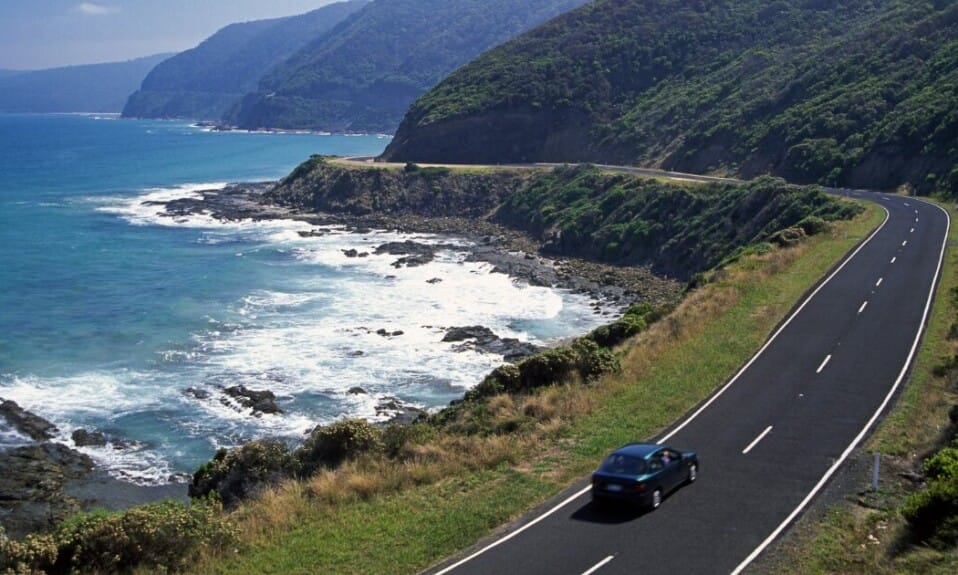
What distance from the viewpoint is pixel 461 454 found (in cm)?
1848

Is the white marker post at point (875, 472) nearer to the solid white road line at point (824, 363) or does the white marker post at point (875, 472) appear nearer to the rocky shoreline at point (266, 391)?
the solid white road line at point (824, 363)

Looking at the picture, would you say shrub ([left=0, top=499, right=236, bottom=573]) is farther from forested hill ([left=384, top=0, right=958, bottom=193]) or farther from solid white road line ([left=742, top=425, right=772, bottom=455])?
forested hill ([left=384, top=0, right=958, bottom=193])

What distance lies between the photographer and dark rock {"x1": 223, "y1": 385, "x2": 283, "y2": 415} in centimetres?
3638

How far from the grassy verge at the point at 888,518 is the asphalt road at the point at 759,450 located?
47 cm

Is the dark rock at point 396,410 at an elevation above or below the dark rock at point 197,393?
below

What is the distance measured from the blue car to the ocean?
20603 millimetres

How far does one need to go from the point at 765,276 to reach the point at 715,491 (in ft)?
69.5

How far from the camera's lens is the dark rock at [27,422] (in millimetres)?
34250

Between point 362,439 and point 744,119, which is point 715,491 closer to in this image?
point 362,439

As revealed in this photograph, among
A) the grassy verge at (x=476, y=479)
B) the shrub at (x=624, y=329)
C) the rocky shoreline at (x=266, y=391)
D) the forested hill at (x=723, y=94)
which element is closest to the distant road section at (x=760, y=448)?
the grassy verge at (x=476, y=479)

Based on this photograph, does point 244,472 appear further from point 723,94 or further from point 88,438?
point 723,94

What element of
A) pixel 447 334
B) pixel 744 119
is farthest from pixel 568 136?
pixel 447 334

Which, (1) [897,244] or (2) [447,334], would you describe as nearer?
(1) [897,244]

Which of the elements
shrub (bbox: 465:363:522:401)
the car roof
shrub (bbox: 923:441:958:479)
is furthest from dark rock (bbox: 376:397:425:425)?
shrub (bbox: 923:441:958:479)
